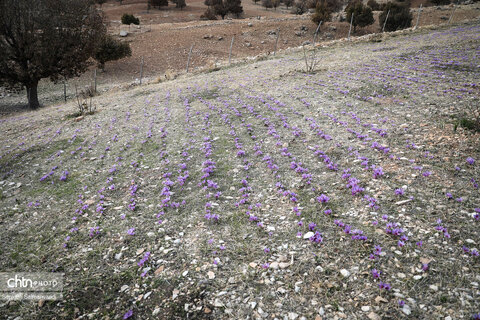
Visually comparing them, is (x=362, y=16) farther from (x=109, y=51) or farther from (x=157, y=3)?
(x=157, y=3)

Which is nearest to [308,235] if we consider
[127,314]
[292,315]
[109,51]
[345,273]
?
[345,273]

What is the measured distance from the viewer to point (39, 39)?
22.7 meters

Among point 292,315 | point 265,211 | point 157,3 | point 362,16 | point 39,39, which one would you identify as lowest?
point 292,315

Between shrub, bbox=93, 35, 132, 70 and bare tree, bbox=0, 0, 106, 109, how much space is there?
1030 centimetres

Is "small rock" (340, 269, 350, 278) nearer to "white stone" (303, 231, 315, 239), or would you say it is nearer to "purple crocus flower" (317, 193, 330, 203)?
"white stone" (303, 231, 315, 239)

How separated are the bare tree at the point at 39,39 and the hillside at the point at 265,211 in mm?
12939

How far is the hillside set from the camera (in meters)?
4.45

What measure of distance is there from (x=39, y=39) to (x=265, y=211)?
26904mm

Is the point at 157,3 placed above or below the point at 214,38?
above

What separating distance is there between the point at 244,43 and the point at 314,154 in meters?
39.6

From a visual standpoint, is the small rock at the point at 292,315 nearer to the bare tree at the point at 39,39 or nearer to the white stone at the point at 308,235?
the white stone at the point at 308,235

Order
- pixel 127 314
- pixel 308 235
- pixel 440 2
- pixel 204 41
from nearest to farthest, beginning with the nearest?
pixel 127 314, pixel 308 235, pixel 204 41, pixel 440 2

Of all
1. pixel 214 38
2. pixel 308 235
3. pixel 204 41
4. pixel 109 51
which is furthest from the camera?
pixel 214 38

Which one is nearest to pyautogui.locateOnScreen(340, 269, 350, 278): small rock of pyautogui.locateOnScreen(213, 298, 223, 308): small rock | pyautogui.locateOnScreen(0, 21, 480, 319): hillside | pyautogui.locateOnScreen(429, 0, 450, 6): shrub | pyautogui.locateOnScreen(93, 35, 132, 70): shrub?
pyautogui.locateOnScreen(0, 21, 480, 319): hillside
